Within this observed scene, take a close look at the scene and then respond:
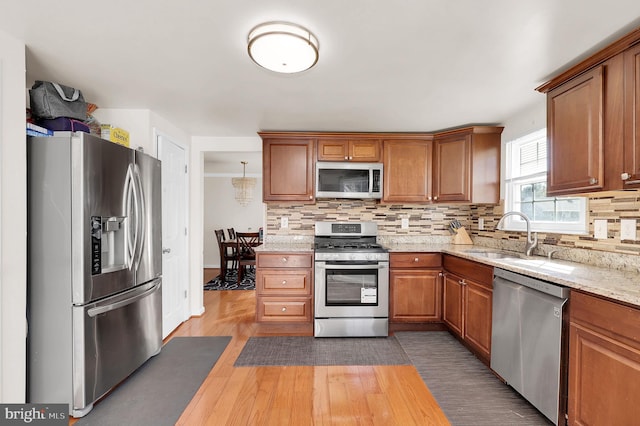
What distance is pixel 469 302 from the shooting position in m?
2.38

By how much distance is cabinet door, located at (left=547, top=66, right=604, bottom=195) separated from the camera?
1.59 metres

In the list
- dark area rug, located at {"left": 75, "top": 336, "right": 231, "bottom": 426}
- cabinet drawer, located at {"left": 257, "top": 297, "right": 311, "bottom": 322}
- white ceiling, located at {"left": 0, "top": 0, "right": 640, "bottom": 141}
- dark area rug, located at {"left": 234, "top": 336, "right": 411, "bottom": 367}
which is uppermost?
white ceiling, located at {"left": 0, "top": 0, "right": 640, "bottom": 141}

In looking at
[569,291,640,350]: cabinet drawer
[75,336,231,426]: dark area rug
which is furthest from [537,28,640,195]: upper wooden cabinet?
[75,336,231,426]: dark area rug

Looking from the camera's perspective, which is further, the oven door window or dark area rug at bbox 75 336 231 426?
the oven door window

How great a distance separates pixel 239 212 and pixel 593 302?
239 inches

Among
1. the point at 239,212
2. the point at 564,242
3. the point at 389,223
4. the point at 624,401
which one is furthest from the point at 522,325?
the point at 239,212

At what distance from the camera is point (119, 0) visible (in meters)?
1.21

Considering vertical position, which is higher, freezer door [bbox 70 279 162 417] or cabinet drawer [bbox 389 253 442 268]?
cabinet drawer [bbox 389 253 442 268]

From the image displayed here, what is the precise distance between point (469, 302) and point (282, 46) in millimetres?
2371

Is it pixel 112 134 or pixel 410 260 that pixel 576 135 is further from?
pixel 112 134

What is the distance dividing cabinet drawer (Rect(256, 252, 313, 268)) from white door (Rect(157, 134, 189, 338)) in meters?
0.92

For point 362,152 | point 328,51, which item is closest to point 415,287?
point 362,152

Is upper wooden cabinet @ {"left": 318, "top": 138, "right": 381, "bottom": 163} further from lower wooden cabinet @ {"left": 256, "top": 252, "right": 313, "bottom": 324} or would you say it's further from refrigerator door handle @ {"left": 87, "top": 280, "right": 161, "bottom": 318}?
refrigerator door handle @ {"left": 87, "top": 280, "right": 161, "bottom": 318}

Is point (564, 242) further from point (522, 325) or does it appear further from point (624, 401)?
point (624, 401)
